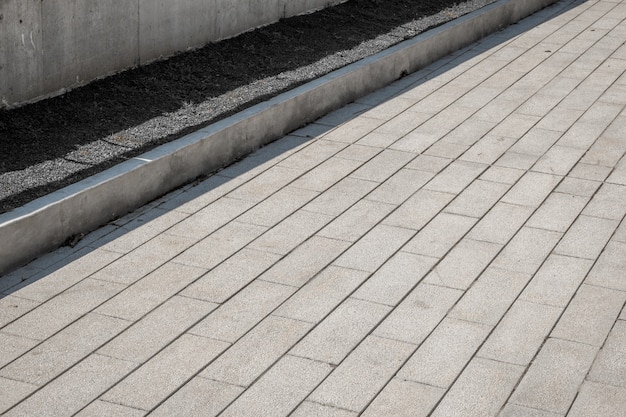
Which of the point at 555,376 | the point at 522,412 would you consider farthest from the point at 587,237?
the point at 522,412

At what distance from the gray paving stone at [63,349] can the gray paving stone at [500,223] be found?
263 centimetres

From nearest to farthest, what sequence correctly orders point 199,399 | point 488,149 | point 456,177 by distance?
point 199,399
point 456,177
point 488,149

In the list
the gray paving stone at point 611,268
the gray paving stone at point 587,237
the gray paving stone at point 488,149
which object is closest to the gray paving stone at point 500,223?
the gray paving stone at point 587,237

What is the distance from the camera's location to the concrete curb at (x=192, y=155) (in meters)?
6.42

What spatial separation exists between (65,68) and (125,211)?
1867 millimetres

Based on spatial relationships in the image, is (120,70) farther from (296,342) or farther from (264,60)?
(296,342)

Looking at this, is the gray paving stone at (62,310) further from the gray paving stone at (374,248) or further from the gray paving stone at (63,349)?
the gray paving stone at (374,248)

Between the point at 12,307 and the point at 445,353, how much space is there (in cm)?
252

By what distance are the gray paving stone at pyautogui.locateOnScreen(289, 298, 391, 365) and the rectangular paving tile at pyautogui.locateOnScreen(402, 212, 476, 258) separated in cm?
90

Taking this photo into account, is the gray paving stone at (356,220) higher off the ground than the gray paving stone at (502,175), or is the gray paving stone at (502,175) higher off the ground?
the gray paving stone at (502,175)

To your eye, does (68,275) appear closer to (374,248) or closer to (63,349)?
(63,349)

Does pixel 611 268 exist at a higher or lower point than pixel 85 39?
lower

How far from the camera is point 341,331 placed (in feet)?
18.6

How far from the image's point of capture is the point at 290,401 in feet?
16.3
